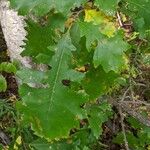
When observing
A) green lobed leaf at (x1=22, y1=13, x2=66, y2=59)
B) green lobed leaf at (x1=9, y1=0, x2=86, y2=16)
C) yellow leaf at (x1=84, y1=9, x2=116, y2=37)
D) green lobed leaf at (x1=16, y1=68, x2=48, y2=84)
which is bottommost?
yellow leaf at (x1=84, y1=9, x2=116, y2=37)

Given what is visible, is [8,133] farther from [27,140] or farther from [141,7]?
A: [141,7]

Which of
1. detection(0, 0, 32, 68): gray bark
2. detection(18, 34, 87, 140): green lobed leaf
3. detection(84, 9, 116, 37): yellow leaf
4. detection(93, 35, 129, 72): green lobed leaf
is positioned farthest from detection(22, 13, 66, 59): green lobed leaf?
detection(0, 0, 32, 68): gray bark

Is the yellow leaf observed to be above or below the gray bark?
above

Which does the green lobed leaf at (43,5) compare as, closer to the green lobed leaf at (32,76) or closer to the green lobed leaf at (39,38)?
the green lobed leaf at (39,38)

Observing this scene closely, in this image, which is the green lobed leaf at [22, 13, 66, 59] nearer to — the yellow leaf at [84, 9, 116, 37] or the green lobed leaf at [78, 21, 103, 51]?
the green lobed leaf at [78, 21, 103, 51]

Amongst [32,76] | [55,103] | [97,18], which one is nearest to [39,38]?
[32,76]

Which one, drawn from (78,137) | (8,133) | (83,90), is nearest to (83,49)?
(83,90)

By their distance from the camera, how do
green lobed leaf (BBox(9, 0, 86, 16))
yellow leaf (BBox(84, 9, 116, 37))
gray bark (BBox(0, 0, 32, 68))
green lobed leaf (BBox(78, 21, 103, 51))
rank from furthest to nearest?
gray bark (BBox(0, 0, 32, 68)) → yellow leaf (BBox(84, 9, 116, 37)) → green lobed leaf (BBox(78, 21, 103, 51)) → green lobed leaf (BBox(9, 0, 86, 16))
